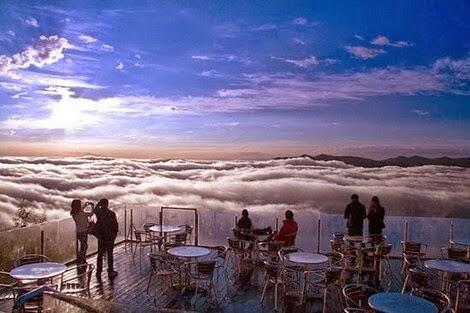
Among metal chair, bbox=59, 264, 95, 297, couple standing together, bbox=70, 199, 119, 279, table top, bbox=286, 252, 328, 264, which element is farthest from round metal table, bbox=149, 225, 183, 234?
table top, bbox=286, 252, 328, 264

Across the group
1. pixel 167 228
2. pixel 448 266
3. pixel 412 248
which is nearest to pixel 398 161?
pixel 412 248

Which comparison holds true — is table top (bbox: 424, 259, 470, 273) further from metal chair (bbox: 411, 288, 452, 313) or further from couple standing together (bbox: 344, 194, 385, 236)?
couple standing together (bbox: 344, 194, 385, 236)

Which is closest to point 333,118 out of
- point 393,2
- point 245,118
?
point 245,118

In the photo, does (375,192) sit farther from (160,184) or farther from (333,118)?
(160,184)

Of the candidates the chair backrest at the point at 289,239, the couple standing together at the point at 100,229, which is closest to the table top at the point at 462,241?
the chair backrest at the point at 289,239

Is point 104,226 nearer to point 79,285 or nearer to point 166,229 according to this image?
point 166,229

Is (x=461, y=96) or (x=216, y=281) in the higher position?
(x=461, y=96)

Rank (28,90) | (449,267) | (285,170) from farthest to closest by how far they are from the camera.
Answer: (28,90)
(285,170)
(449,267)
